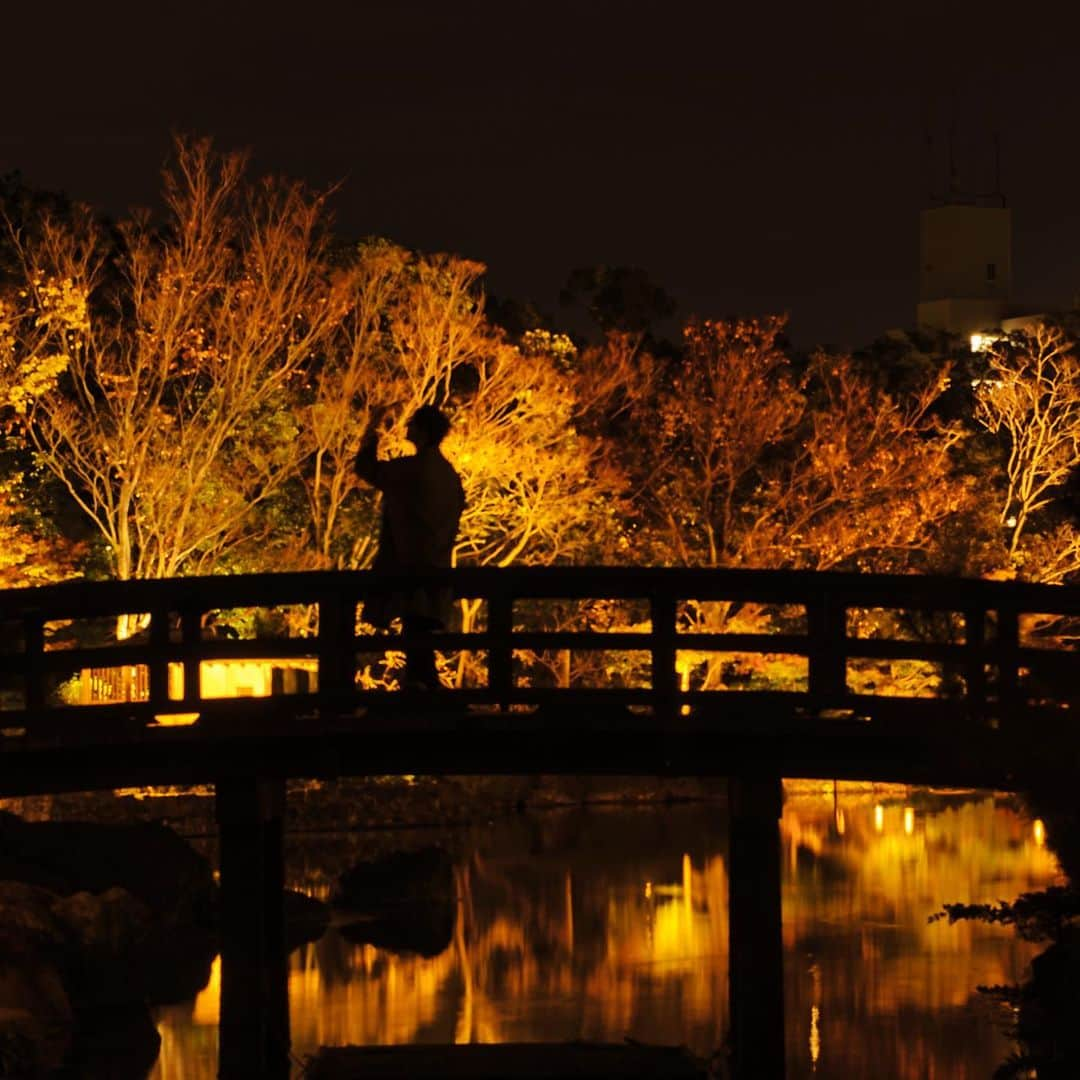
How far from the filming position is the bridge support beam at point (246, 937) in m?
15.3

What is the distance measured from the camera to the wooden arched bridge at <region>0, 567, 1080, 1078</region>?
46.5 feet

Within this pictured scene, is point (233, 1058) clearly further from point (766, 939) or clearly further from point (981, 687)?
point (981, 687)

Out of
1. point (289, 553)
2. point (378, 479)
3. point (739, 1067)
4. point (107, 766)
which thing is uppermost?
point (289, 553)

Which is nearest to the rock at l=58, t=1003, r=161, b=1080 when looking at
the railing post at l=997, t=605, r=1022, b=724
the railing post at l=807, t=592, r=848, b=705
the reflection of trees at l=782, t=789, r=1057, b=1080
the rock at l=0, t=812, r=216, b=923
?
the rock at l=0, t=812, r=216, b=923

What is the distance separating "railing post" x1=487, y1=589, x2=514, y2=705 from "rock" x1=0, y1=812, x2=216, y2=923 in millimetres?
7724

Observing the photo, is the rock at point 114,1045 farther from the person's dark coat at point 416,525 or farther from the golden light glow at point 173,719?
the person's dark coat at point 416,525

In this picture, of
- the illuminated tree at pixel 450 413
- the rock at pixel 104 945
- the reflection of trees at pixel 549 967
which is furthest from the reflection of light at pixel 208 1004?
the illuminated tree at pixel 450 413

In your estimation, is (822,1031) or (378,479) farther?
(822,1031)

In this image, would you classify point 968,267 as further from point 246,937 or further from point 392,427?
point 246,937

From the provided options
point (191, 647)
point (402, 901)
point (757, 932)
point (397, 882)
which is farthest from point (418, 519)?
point (397, 882)

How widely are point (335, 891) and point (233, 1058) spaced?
29.0ft

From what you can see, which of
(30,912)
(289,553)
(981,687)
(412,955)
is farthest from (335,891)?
(981,687)

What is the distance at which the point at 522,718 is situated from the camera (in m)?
14.4

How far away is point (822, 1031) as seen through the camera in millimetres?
17422
